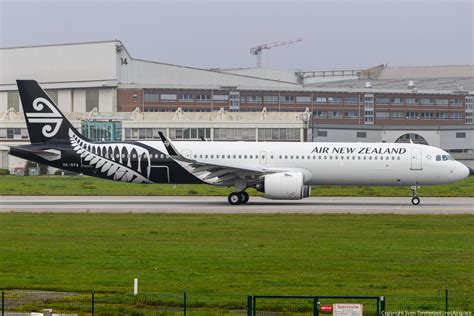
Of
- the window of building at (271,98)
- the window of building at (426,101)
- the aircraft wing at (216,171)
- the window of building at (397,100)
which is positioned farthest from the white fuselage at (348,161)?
the window of building at (426,101)

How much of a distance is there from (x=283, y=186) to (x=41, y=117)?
14.7 m

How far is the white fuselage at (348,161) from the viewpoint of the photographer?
5509cm

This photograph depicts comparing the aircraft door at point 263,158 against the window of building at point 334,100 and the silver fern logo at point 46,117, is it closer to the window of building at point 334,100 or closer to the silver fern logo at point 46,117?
the silver fern logo at point 46,117

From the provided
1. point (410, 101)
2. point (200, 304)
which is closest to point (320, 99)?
point (410, 101)

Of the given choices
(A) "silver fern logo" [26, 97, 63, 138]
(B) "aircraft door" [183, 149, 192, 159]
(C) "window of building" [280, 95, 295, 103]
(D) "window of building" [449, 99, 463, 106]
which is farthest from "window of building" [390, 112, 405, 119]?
(A) "silver fern logo" [26, 97, 63, 138]

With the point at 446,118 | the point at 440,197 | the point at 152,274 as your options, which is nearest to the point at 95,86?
the point at 446,118

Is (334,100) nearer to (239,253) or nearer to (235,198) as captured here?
(235,198)

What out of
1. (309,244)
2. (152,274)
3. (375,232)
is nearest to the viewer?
(152,274)

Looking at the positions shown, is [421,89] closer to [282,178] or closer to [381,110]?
[381,110]

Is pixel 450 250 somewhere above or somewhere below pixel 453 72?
below

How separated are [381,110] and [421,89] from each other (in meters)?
11.5

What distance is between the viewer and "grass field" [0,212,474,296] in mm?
28734

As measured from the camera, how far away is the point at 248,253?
3488 centimetres

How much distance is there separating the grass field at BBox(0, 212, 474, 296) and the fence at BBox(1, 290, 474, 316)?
4.47 ft
